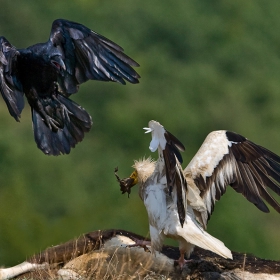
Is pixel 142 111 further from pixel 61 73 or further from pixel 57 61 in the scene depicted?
pixel 57 61

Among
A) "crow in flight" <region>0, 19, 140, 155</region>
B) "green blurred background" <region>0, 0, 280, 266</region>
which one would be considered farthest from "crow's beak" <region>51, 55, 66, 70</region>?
"green blurred background" <region>0, 0, 280, 266</region>

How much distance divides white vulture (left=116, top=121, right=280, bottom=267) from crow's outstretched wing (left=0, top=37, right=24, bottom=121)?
109cm

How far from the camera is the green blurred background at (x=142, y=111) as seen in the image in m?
6.79

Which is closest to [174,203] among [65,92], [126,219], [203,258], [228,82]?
[203,258]

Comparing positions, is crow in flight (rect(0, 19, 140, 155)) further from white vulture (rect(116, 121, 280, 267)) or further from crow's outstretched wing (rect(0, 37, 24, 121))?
white vulture (rect(116, 121, 280, 267))

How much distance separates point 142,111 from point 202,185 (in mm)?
2903

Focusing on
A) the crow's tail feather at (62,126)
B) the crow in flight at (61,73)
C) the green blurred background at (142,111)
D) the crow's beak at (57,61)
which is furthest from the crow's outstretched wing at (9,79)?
the green blurred background at (142,111)

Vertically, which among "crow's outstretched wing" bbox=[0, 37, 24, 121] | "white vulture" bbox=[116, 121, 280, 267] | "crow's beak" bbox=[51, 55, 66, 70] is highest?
"crow's beak" bbox=[51, 55, 66, 70]

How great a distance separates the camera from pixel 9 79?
183 inches

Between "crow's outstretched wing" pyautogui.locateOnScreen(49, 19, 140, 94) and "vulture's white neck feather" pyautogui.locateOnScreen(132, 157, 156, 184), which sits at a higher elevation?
"crow's outstretched wing" pyautogui.locateOnScreen(49, 19, 140, 94)

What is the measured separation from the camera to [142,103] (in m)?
8.02

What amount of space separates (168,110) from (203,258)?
2972 millimetres

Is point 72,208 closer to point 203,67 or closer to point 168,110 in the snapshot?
point 168,110

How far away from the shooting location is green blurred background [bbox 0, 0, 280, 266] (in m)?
6.79
